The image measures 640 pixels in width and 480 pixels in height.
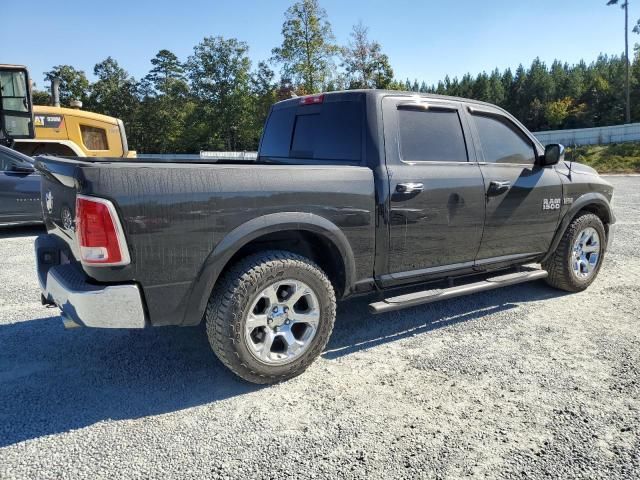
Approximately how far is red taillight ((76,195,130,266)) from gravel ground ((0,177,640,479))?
913 millimetres

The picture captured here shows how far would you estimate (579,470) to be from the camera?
88.6 inches

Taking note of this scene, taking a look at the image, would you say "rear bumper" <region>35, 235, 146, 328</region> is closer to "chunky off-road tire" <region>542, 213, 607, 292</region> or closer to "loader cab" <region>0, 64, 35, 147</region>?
"chunky off-road tire" <region>542, 213, 607, 292</region>

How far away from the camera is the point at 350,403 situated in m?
2.86

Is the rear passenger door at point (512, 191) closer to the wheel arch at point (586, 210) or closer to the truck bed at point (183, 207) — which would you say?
the wheel arch at point (586, 210)

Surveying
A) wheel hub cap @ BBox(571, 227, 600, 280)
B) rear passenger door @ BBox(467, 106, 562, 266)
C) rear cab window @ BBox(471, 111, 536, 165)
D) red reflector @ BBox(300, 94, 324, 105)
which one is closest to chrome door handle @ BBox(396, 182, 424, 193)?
rear passenger door @ BBox(467, 106, 562, 266)

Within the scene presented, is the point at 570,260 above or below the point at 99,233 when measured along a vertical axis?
below

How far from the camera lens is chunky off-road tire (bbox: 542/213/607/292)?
15.6 ft

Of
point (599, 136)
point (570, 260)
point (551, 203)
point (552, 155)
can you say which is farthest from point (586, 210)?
point (599, 136)

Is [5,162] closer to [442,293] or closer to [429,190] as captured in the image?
[429,190]

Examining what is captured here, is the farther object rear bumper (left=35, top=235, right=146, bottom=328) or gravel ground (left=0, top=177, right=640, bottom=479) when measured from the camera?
rear bumper (left=35, top=235, right=146, bottom=328)

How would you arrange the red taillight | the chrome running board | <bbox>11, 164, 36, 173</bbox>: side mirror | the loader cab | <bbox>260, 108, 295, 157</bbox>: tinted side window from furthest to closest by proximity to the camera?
the loader cab
<bbox>11, 164, 36, 173</bbox>: side mirror
<bbox>260, 108, 295, 157</bbox>: tinted side window
the chrome running board
the red taillight

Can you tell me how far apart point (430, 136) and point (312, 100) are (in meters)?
1.02

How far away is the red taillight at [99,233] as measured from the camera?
249 centimetres

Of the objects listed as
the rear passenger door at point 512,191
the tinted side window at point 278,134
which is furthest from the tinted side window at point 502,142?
the tinted side window at point 278,134
